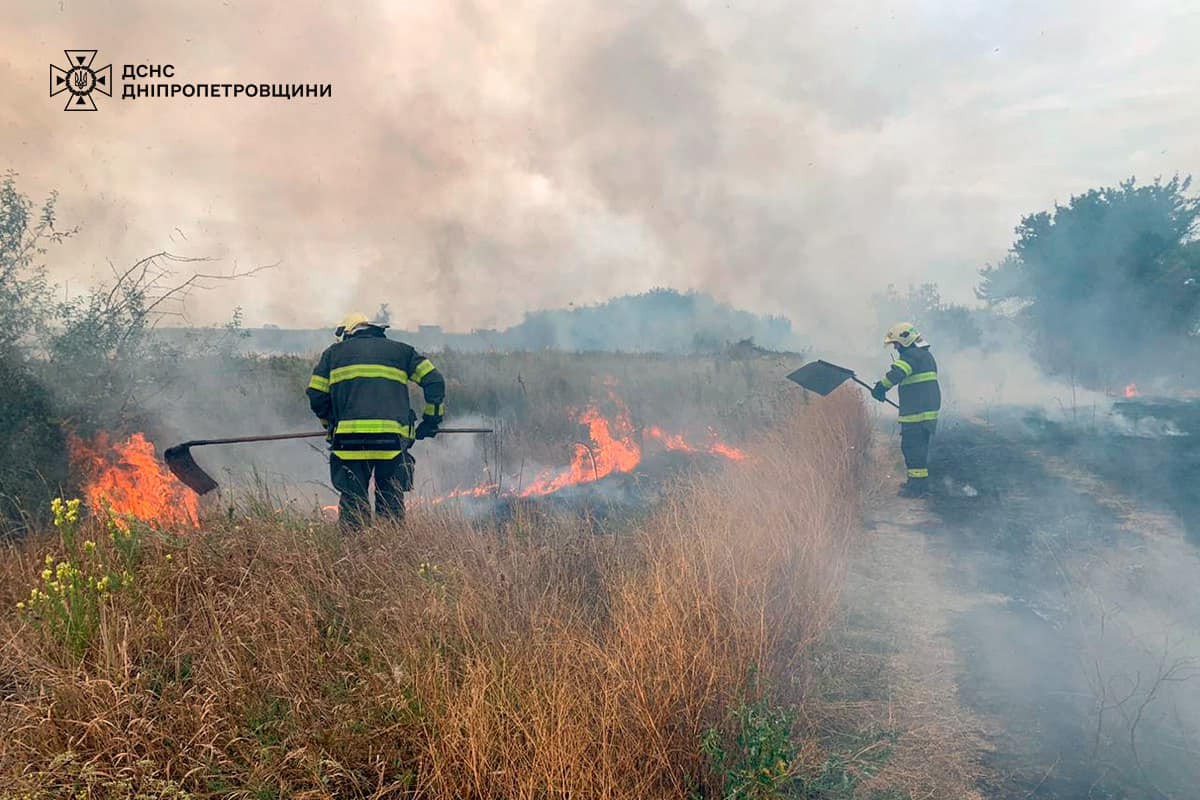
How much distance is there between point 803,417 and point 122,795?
859 centimetres

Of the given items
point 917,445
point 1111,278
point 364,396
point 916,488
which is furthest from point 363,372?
point 1111,278

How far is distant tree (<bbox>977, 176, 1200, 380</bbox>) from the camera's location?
1784cm

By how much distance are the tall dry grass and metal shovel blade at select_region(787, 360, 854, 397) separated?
4.45m

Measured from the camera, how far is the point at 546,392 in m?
12.9

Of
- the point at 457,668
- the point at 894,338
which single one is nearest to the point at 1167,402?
the point at 894,338

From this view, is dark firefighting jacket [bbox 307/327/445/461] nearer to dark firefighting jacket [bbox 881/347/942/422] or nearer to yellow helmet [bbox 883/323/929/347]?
dark firefighting jacket [bbox 881/347/942/422]

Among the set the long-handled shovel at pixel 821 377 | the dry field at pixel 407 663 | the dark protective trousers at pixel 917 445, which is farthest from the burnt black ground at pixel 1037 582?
the long-handled shovel at pixel 821 377

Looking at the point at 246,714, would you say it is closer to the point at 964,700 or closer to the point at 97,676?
the point at 97,676

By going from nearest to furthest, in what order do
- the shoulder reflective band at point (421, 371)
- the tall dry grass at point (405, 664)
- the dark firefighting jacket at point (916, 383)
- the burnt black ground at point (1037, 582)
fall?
the tall dry grass at point (405, 664) → the burnt black ground at point (1037, 582) → the shoulder reflective band at point (421, 371) → the dark firefighting jacket at point (916, 383)

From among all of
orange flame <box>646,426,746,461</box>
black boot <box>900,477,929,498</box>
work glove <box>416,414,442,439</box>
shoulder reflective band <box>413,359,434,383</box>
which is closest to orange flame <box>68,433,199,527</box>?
work glove <box>416,414,442,439</box>

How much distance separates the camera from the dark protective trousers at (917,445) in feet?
27.5

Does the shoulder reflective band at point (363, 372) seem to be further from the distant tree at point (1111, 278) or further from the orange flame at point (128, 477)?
the distant tree at point (1111, 278)

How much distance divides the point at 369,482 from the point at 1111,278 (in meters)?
21.8

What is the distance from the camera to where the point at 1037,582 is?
5.25 metres
